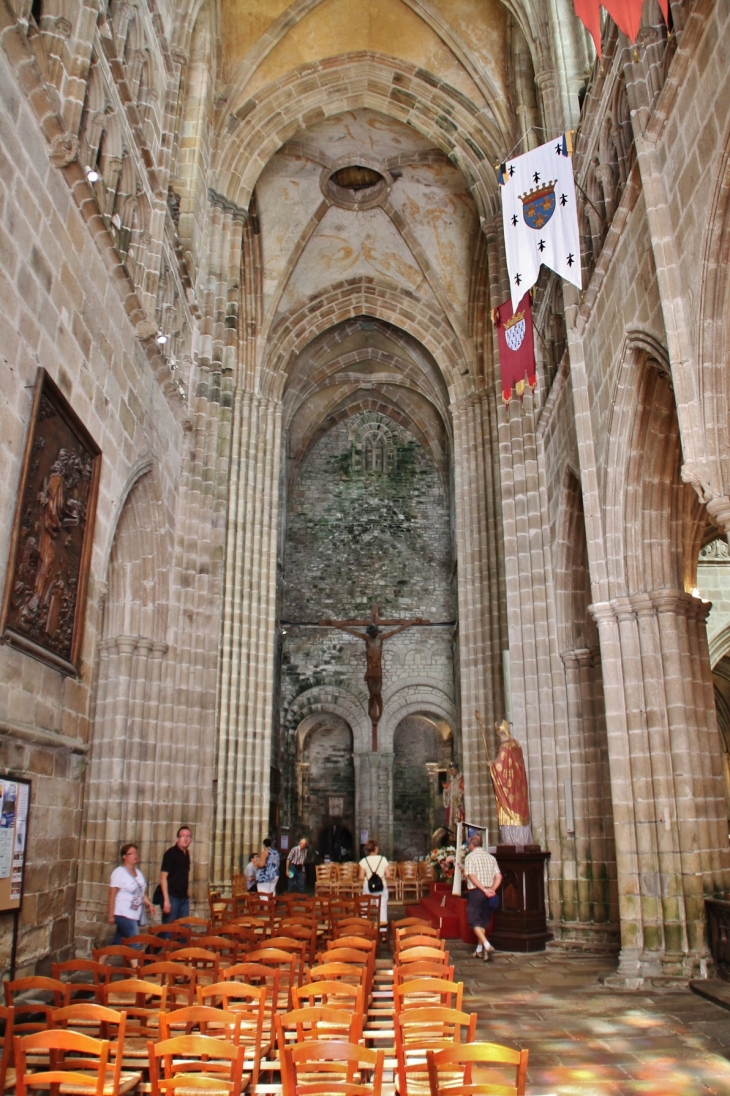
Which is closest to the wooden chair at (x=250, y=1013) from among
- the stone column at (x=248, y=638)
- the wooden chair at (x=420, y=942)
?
the wooden chair at (x=420, y=942)

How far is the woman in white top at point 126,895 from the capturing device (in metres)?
7.56

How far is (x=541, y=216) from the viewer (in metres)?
10.3

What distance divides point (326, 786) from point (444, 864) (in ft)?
31.3

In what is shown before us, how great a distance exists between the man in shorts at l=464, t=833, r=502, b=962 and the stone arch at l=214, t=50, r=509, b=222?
11.1 meters

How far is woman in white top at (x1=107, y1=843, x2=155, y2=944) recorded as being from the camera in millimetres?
7562

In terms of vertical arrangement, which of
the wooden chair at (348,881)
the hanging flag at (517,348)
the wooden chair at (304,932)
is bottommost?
the wooden chair at (348,881)

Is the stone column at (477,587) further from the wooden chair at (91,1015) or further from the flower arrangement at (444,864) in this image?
the wooden chair at (91,1015)

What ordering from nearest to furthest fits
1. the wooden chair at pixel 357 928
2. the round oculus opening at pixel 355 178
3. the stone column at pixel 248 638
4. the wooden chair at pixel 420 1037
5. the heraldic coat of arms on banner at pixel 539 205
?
the wooden chair at pixel 420 1037 → the wooden chair at pixel 357 928 → the heraldic coat of arms on banner at pixel 539 205 → the stone column at pixel 248 638 → the round oculus opening at pixel 355 178

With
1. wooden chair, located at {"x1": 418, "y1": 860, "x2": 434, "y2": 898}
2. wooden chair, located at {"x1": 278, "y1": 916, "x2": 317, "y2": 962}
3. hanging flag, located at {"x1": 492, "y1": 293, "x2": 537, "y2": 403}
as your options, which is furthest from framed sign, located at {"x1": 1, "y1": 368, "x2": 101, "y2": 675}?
wooden chair, located at {"x1": 418, "y1": 860, "x2": 434, "y2": 898}

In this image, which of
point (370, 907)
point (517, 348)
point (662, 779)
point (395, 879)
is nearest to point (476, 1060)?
point (662, 779)

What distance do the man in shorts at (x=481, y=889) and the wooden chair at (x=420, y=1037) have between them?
502 cm

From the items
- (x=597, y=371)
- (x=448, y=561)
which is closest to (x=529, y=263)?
(x=597, y=371)

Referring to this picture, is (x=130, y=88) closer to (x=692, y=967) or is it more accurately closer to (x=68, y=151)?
(x=68, y=151)

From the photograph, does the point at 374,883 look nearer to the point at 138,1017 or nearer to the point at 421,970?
the point at 138,1017
